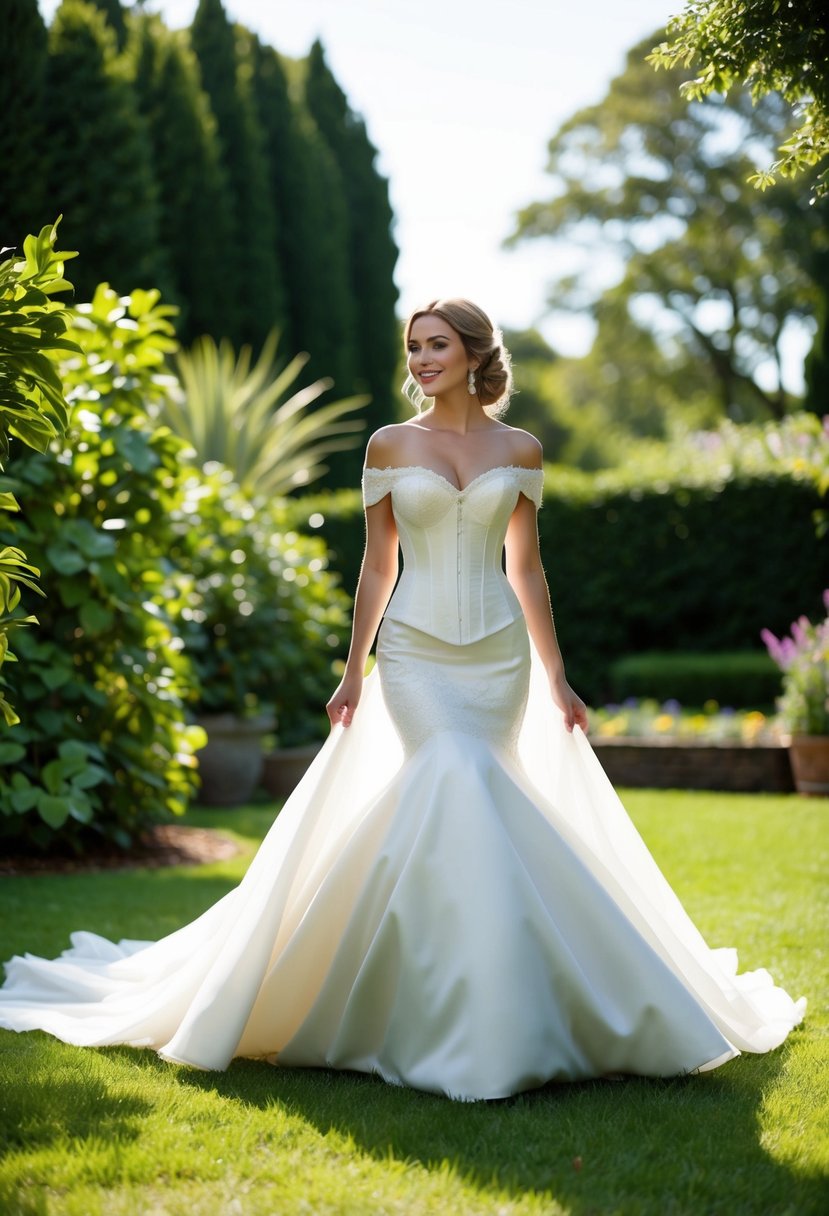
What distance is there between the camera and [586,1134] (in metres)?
2.91

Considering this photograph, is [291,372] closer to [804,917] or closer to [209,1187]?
[804,917]

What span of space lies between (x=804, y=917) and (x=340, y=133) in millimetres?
21425

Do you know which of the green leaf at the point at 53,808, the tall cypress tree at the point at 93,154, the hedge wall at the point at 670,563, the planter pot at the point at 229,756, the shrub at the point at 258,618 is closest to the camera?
the green leaf at the point at 53,808

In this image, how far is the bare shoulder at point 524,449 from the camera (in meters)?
3.96

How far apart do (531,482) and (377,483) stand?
1.56 feet

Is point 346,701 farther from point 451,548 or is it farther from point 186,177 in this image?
point 186,177

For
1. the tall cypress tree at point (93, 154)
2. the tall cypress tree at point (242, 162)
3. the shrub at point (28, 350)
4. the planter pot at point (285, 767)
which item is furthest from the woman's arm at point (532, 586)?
the tall cypress tree at point (242, 162)

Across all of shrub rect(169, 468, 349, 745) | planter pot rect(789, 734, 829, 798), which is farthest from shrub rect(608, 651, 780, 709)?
shrub rect(169, 468, 349, 745)

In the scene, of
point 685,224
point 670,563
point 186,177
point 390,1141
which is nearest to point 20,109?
point 186,177

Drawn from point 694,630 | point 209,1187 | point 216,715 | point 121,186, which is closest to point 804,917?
point 209,1187

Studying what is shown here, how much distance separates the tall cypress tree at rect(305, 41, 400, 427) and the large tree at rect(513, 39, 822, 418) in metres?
10.5

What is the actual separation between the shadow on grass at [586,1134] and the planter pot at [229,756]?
5339mm

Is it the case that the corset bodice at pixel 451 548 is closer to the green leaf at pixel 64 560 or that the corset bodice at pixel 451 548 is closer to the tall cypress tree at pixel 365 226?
the green leaf at pixel 64 560

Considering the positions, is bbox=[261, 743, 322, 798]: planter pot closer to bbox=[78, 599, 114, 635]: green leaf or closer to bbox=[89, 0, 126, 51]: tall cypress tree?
bbox=[78, 599, 114, 635]: green leaf
